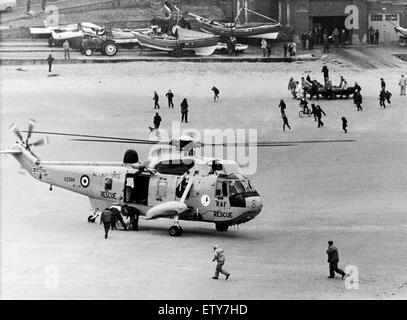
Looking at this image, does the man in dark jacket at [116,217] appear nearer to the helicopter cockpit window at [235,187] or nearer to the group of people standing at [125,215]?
the group of people standing at [125,215]

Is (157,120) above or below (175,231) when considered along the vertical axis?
above

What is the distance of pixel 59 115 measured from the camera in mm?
40312

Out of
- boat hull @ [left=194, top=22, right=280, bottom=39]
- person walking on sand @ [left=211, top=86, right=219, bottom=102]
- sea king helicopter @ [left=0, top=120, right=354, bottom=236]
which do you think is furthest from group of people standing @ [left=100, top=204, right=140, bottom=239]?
boat hull @ [left=194, top=22, right=280, bottom=39]

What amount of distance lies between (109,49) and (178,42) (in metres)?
3.15

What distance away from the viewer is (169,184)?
28.0m

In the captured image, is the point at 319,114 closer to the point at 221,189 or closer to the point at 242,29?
the point at 221,189

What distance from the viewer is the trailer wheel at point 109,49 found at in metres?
49.7

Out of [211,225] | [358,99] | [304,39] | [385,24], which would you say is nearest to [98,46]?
[304,39]

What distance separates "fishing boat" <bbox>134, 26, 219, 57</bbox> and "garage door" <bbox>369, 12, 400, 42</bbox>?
31.4ft

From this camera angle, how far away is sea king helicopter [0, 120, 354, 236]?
88.9 feet
